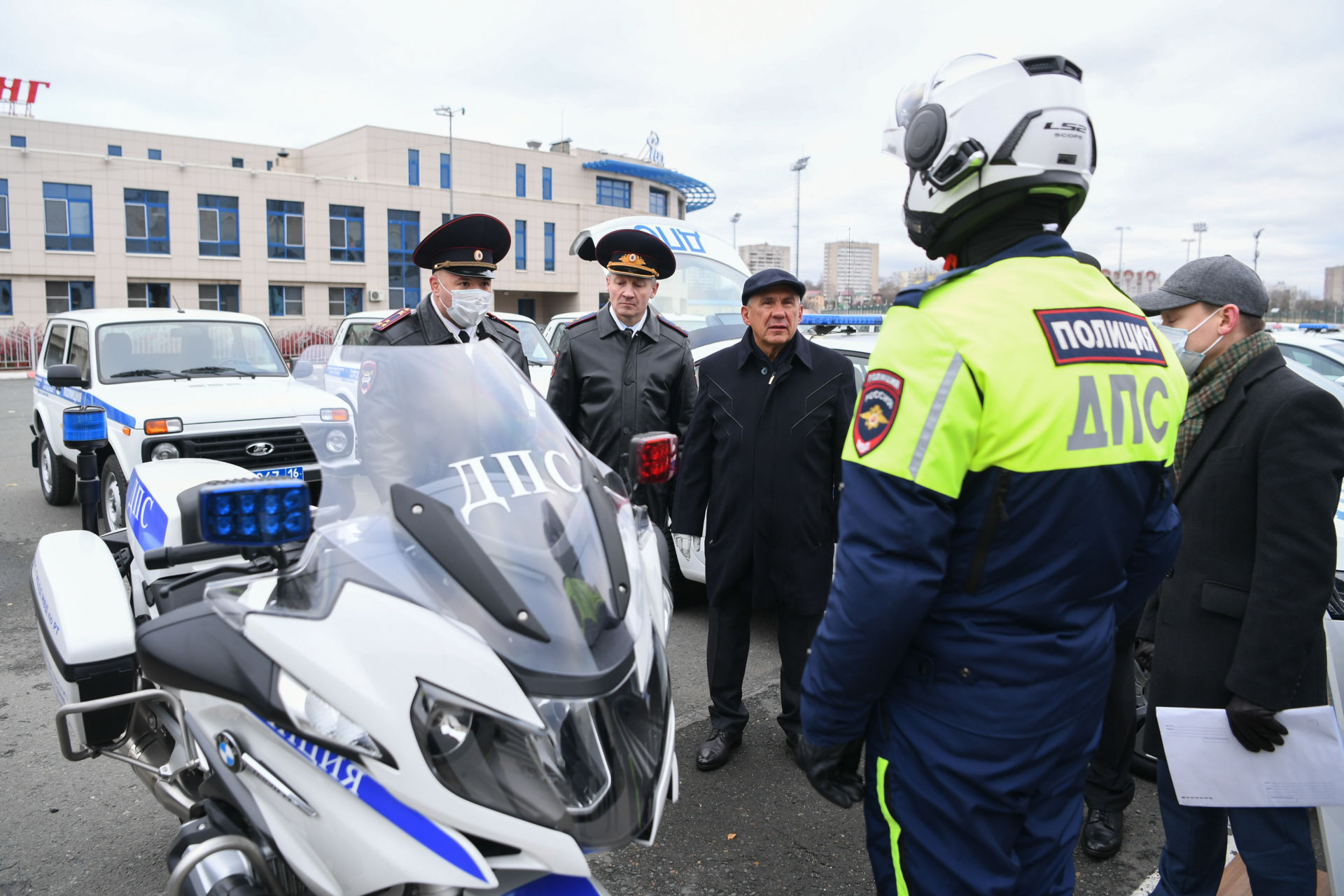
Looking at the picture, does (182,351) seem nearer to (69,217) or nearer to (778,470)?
(778,470)

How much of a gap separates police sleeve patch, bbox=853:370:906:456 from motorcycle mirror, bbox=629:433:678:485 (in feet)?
1.81

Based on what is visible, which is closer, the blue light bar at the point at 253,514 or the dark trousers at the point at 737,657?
the blue light bar at the point at 253,514

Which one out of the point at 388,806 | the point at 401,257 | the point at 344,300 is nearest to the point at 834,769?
the point at 388,806

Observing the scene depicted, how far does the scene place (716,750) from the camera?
11.5 feet

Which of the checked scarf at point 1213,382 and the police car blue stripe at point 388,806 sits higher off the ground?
the checked scarf at point 1213,382

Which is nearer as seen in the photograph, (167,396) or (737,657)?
(737,657)

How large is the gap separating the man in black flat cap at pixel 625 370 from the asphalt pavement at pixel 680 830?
1.27 meters

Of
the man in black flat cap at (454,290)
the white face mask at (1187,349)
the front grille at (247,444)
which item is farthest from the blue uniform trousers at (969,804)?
the front grille at (247,444)

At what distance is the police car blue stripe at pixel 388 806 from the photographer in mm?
1390

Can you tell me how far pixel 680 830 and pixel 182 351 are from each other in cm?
641

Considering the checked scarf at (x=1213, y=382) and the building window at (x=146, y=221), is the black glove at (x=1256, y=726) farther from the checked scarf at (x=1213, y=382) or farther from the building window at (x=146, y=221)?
the building window at (x=146, y=221)

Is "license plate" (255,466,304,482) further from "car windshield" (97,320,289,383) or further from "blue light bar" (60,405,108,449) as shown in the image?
"blue light bar" (60,405,108,449)

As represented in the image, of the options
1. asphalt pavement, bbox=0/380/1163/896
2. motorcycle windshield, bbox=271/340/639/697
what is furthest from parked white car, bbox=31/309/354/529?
motorcycle windshield, bbox=271/340/639/697

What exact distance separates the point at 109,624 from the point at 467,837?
48.4 inches
